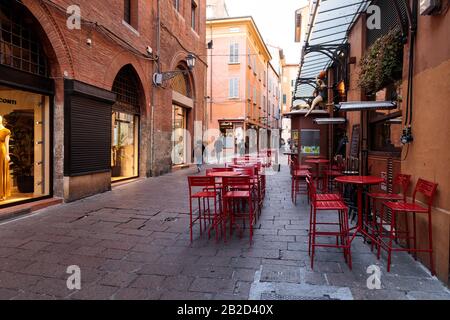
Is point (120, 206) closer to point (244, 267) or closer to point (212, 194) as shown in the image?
point (212, 194)

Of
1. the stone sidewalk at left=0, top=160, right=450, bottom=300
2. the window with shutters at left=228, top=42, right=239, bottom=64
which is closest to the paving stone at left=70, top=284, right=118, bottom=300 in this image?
the stone sidewalk at left=0, top=160, right=450, bottom=300

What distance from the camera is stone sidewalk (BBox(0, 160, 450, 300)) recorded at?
3281 mm

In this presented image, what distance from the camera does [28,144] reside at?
7.82 meters

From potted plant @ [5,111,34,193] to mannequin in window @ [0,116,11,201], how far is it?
57cm

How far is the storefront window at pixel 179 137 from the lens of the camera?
16359 millimetres

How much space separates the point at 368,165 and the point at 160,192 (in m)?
5.52

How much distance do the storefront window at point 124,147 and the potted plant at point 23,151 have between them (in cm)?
346

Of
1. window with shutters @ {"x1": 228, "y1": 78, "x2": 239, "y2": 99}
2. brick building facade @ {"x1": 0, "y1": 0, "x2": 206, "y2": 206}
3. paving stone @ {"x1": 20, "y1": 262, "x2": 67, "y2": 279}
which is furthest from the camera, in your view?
window with shutters @ {"x1": 228, "y1": 78, "x2": 239, "y2": 99}

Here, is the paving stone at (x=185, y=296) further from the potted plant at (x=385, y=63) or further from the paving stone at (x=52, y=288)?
the potted plant at (x=385, y=63)

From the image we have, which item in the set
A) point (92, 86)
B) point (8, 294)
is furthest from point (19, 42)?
point (8, 294)

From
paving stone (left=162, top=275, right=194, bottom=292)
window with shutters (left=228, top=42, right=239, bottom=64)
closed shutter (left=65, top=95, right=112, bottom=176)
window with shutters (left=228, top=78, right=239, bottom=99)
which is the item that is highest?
window with shutters (left=228, top=42, right=239, bottom=64)

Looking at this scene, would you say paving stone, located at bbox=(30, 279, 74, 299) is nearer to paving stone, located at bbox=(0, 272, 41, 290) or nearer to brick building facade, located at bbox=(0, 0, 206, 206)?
paving stone, located at bbox=(0, 272, 41, 290)

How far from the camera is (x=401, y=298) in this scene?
3.15 metres
